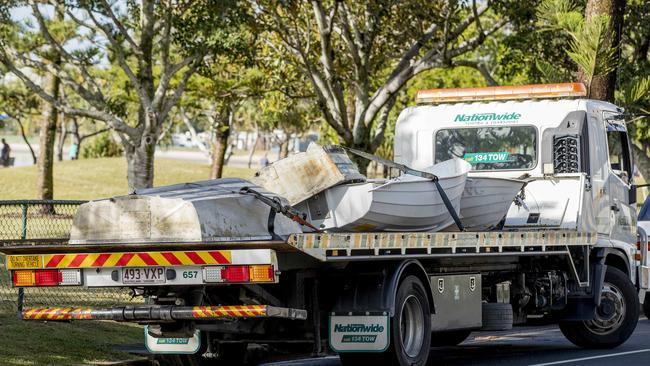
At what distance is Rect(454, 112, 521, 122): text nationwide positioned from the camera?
48.3 feet

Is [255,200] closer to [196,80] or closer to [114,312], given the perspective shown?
[114,312]

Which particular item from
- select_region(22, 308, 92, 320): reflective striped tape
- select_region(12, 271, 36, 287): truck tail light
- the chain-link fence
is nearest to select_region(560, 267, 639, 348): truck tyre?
the chain-link fence

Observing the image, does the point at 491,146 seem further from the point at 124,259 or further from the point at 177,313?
the point at 124,259

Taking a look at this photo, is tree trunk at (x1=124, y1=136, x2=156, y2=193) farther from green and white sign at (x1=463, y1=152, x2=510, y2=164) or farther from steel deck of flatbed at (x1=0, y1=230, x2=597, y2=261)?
steel deck of flatbed at (x1=0, y1=230, x2=597, y2=261)

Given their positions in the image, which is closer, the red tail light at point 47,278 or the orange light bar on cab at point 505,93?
the red tail light at point 47,278

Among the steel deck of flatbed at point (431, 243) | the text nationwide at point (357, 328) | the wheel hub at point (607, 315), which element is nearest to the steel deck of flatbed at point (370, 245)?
the steel deck of flatbed at point (431, 243)

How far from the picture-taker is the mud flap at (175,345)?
1025 cm

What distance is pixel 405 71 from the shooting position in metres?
26.8

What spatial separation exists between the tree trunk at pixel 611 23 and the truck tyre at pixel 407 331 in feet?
35.1

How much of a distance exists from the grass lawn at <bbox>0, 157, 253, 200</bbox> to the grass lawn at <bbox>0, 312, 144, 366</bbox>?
23295 millimetres

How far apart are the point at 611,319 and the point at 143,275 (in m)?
6.85

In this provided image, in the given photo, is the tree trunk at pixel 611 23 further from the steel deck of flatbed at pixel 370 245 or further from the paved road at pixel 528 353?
the steel deck of flatbed at pixel 370 245

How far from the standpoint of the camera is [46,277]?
1002cm

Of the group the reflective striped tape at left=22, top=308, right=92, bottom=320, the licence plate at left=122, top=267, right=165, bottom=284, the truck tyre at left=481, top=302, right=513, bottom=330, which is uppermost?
the licence plate at left=122, top=267, right=165, bottom=284
